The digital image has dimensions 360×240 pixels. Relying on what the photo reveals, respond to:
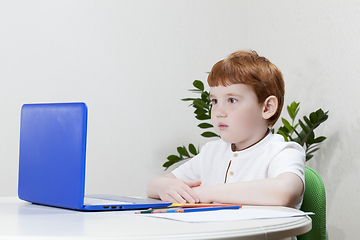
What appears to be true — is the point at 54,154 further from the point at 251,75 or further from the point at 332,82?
the point at 332,82

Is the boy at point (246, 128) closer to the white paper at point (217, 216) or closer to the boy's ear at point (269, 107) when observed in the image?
the boy's ear at point (269, 107)

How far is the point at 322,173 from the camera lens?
89.2 inches

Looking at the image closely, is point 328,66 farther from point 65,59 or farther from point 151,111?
point 65,59

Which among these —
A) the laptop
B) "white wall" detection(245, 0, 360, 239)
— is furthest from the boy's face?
"white wall" detection(245, 0, 360, 239)

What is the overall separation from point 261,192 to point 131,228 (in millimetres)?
474

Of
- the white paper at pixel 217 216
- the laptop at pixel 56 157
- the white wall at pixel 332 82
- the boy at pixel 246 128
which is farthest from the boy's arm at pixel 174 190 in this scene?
the white wall at pixel 332 82

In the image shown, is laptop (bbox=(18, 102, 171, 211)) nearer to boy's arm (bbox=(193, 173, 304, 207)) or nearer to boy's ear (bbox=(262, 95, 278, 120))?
boy's arm (bbox=(193, 173, 304, 207))

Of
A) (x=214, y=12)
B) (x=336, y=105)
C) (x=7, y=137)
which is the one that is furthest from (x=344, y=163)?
(x=7, y=137)

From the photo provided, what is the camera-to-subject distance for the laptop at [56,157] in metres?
0.68

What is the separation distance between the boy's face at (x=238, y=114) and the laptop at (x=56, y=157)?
436 mm

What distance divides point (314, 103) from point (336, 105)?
0.59ft

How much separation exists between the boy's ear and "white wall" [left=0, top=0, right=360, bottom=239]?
1.08 meters

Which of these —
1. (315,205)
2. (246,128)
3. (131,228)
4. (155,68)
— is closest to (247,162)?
(246,128)

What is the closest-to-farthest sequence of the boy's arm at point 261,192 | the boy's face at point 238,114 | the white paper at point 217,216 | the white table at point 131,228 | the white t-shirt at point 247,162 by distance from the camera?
the white table at point 131,228 < the white paper at point 217,216 < the boy's arm at point 261,192 < the white t-shirt at point 247,162 < the boy's face at point 238,114
